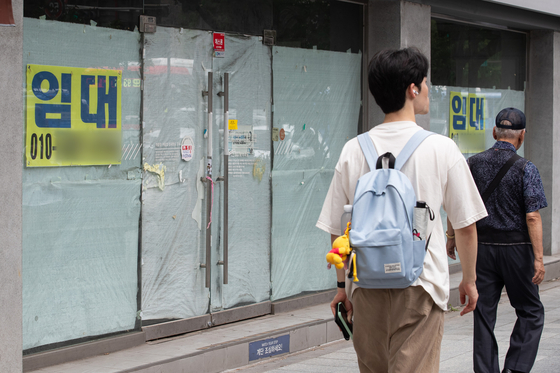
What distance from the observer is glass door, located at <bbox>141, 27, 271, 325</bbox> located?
20.0 feet

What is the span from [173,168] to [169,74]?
2.62 ft

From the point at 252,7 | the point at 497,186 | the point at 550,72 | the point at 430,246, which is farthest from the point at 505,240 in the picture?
the point at 550,72

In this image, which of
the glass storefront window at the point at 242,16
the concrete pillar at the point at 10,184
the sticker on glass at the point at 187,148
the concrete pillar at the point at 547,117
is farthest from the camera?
the concrete pillar at the point at 547,117

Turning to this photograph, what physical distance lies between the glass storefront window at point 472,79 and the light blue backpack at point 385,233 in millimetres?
6535

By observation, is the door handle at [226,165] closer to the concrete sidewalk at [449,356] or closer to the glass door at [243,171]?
the glass door at [243,171]

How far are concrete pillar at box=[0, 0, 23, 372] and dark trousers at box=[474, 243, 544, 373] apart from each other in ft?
10.1

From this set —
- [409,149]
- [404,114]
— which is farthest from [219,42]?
[409,149]

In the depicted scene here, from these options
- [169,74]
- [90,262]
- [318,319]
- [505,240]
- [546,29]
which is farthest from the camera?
[546,29]

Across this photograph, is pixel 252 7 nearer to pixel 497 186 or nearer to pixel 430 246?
pixel 497 186

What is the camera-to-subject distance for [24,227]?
5.24m

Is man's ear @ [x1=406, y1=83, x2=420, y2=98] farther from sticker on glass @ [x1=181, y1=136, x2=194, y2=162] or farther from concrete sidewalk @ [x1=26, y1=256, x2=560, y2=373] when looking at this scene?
sticker on glass @ [x1=181, y1=136, x2=194, y2=162]

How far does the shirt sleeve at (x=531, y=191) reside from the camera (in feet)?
16.3

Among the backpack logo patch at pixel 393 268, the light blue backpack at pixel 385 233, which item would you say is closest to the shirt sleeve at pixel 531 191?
the light blue backpack at pixel 385 233

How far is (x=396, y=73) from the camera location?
3.03 metres
